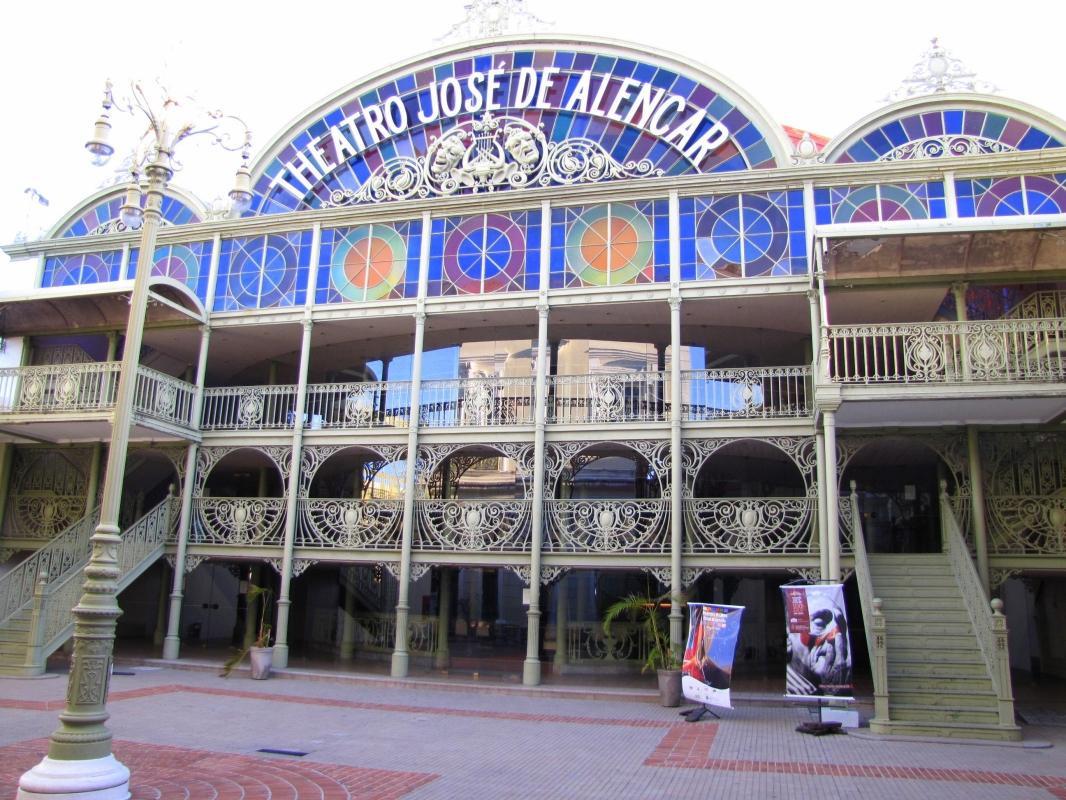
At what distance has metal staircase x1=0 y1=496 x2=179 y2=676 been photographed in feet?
52.7

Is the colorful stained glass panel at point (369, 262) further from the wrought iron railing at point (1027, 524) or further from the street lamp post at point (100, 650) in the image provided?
the wrought iron railing at point (1027, 524)

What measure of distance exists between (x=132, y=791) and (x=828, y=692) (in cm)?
869

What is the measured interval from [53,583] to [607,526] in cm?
1085

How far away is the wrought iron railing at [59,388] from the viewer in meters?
18.1

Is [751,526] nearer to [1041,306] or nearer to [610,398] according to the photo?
[610,398]

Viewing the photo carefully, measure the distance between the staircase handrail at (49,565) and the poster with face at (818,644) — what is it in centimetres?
1359

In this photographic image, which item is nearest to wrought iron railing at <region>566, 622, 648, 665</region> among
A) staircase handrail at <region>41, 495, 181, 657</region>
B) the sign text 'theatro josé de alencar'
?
staircase handrail at <region>41, 495, 181, 657</region>

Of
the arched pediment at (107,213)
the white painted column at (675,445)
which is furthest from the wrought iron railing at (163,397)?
the white painted column at (675,445)

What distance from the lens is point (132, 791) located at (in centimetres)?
827

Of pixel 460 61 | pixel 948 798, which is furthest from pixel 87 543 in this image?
pixel 948 798

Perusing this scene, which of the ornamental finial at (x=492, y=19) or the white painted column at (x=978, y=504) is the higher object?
the ornamental finial at (x=492, y=19)

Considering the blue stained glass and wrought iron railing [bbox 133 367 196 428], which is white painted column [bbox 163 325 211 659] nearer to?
wrought iron railing [bbox 133 367 196 428]

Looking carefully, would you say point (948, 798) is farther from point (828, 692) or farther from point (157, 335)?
point (157, 335)

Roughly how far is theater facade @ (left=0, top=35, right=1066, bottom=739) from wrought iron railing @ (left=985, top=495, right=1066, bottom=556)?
0.18 ft
